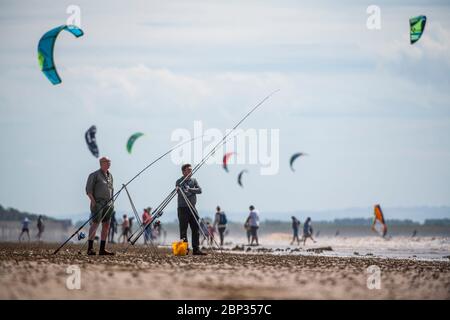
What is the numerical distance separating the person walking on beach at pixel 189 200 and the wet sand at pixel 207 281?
3.12 meters

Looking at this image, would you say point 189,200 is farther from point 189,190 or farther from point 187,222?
point 187,222

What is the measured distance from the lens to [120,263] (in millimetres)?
14727

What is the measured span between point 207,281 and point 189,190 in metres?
6.75

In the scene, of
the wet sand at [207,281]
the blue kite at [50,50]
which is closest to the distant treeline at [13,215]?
the blue kite at [50,50]

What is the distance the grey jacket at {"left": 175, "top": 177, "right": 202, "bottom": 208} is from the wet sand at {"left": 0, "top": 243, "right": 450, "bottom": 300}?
3.29 m

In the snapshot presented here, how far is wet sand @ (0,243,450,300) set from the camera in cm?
1080

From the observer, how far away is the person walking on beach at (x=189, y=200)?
18.6 m

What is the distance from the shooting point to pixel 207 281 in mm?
11984

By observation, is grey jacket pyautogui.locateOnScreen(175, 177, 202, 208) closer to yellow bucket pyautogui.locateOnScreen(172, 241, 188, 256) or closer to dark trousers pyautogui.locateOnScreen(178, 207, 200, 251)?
dark trousers pyautogui.locateOnScreen(178, 207, 200, 251)
